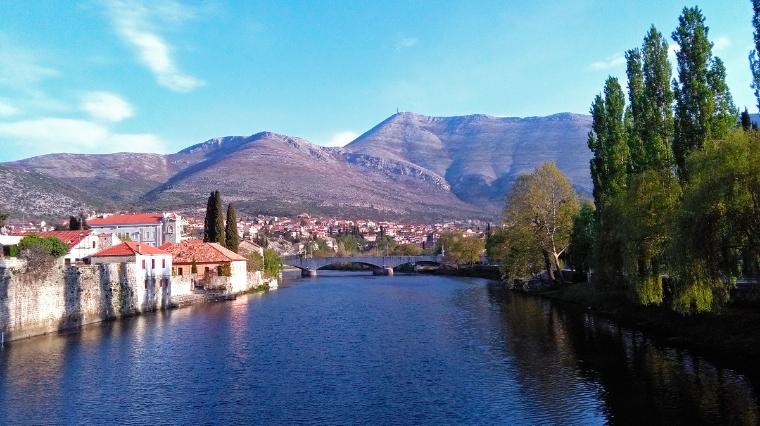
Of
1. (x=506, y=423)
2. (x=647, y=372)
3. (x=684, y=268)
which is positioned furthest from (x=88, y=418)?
(x=684, y=268)

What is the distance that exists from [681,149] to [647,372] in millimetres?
14551

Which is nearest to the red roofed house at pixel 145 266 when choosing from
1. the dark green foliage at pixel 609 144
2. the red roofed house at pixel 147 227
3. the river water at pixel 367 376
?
the river water at pixel 367 376

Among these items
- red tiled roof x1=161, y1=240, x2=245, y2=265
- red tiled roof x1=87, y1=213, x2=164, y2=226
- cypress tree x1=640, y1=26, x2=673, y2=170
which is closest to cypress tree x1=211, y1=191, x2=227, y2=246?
red tiled roof x1=161, y1=240, x2=245, y2=265

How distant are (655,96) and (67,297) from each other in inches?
1604

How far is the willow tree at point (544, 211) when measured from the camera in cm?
5884

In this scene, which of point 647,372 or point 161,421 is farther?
point 647,372

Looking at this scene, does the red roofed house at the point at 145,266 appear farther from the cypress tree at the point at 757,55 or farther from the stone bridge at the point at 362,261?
the stone bridge at the point at 362,261

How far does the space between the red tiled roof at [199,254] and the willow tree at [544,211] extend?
35053 mm

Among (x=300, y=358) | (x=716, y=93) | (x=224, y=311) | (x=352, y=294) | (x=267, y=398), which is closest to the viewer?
(x=267, y=398)

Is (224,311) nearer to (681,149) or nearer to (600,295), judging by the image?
(600,295)

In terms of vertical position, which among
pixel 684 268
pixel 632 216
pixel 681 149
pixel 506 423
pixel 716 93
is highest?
pixel 716 93

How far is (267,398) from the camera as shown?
22109 millimetres

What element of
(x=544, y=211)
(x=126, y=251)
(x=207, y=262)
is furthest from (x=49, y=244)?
(x=544, y=211)

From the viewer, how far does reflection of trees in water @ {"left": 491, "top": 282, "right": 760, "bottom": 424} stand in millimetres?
19109
